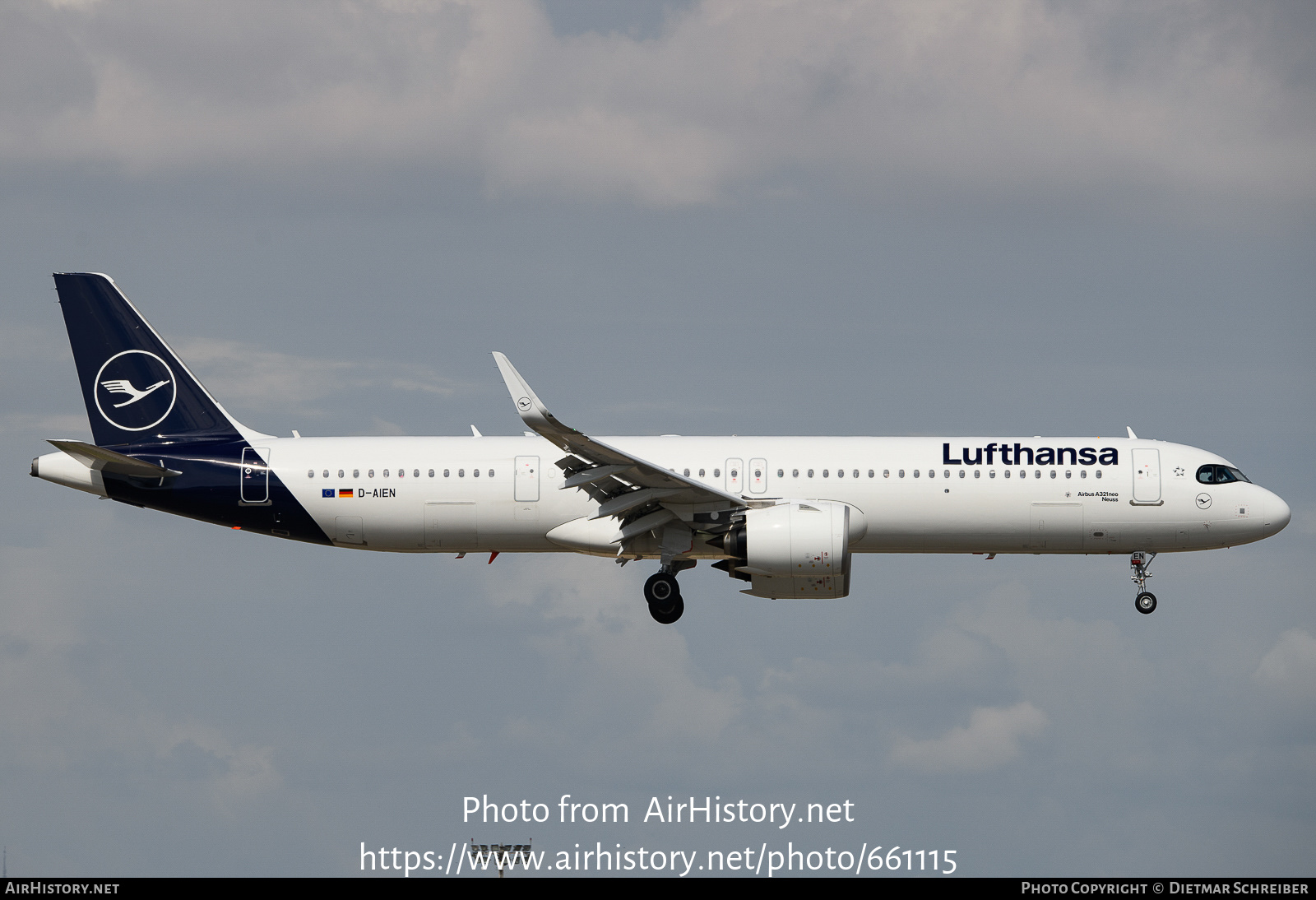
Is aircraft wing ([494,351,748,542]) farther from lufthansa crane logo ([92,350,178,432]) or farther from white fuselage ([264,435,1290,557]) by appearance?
lufthansa crane logo ([92,350,178,432])

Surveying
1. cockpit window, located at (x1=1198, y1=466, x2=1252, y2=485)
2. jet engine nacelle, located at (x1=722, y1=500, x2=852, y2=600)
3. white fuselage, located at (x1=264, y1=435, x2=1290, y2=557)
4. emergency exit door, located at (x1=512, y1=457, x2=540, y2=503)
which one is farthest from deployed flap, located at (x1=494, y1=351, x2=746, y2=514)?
cockpit window, located at (x1=1198, y1=466, x2=1252, y2=485)

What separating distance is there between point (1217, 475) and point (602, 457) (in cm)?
1685

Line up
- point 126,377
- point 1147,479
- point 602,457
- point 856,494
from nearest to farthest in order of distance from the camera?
point 602,457 < point 856,494 < point 1147,479 < point 126,377

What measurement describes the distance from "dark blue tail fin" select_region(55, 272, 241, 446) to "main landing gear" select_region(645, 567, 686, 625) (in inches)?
491

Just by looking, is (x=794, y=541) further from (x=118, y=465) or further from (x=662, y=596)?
(x=118, y=465)

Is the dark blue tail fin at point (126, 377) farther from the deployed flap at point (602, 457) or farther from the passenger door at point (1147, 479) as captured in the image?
the passenger door at point (1147, 479)

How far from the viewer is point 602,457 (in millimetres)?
32906

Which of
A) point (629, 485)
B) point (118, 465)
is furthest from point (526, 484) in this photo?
point (118, 465)

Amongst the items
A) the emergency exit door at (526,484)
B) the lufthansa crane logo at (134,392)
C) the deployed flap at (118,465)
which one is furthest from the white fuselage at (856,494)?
the lufthansa crane logo at (134,392)

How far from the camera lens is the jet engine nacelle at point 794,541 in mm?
33094

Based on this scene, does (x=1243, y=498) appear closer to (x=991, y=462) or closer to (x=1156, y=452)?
(x=1156, y=452)

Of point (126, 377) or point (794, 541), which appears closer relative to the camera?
point (794, 541)

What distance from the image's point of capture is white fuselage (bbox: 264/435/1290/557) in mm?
35406

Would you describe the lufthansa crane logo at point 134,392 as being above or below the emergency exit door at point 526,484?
above
